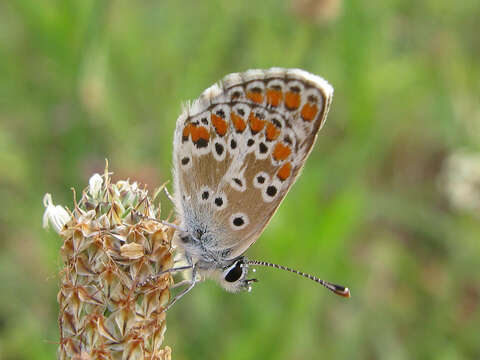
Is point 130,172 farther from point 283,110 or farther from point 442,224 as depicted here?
point 442,224

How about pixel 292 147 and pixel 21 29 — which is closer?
pixel 292 147

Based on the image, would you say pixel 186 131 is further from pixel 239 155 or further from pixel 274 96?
pixel 274 96

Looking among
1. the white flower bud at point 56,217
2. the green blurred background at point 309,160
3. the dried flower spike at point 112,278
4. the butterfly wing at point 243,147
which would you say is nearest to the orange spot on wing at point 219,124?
the butterfly wing at point 243,147

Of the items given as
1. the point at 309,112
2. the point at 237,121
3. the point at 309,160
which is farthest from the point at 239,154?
the point at 309,160

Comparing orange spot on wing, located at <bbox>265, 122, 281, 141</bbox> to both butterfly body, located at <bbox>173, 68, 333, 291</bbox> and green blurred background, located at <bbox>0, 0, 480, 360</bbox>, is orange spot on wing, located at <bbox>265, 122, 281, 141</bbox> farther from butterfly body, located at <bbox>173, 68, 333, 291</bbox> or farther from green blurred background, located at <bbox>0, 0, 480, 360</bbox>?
green blurred background, located at <bbox>0, 0, 480, 360</bbox>

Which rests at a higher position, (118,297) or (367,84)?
(367,84)

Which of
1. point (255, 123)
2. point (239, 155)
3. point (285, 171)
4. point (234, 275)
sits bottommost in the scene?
point (234, 275)

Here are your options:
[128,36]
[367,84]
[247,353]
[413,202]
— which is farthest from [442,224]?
[128,36]
